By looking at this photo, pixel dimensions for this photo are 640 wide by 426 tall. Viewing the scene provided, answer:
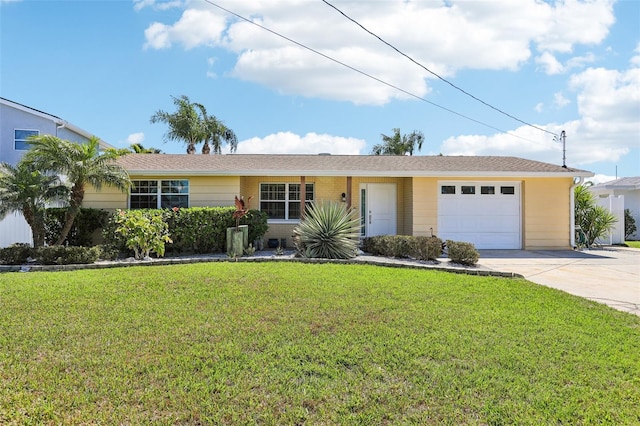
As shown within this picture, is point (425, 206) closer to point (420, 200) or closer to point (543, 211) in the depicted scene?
point (420, 200)

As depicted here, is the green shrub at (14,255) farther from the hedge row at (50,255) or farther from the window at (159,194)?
the window at (159,194)

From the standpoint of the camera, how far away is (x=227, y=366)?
3.83 meters

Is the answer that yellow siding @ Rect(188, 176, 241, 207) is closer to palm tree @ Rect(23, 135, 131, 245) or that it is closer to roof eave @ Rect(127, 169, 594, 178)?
roof eave @ Rect(127, 169, 594, 178)

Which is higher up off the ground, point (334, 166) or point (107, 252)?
point (334, 166)

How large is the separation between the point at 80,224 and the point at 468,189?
12985 millimetres

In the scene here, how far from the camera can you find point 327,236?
1067 cm

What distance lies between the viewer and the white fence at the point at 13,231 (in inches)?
468

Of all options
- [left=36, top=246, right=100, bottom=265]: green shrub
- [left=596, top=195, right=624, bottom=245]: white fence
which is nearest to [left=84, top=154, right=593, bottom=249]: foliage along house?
[left=36, top=246, right=100, bottom=265]: green shrub

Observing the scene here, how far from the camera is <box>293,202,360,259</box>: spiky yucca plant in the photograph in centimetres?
1065

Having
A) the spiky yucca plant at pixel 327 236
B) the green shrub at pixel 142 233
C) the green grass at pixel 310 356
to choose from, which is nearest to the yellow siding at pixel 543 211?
the spiky yucca plant at pixel 327 236

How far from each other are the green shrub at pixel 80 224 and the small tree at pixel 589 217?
56.8 ft

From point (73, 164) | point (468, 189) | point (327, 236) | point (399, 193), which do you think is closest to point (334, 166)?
point (399, 193)

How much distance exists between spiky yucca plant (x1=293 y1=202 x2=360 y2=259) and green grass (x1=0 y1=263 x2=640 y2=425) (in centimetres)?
383

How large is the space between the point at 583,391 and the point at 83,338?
16.6 ft
